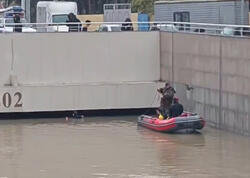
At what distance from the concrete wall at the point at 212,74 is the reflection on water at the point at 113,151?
66 centimetres

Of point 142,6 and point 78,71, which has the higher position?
point 142,6

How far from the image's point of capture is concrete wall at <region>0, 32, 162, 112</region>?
34688mm

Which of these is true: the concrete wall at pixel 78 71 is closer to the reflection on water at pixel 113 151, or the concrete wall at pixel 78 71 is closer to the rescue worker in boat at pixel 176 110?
the reflection on water at pixel 113 151

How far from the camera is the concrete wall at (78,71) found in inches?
1366

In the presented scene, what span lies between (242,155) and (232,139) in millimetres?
2796

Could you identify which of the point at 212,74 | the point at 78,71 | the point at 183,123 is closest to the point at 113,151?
the point at 183,123

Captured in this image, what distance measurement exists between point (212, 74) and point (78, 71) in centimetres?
587

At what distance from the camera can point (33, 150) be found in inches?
1075

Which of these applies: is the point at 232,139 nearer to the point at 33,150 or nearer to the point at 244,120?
the point at 244,120

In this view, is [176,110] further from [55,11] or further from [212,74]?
[55,11]

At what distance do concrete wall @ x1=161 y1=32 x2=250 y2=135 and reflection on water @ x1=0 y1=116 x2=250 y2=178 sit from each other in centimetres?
66

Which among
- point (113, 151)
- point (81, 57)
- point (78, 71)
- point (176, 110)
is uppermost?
point (81, 57)

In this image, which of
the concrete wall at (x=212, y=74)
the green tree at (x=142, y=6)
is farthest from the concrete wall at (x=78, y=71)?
the green tree at (x=142, y=6)

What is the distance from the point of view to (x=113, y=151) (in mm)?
27031
